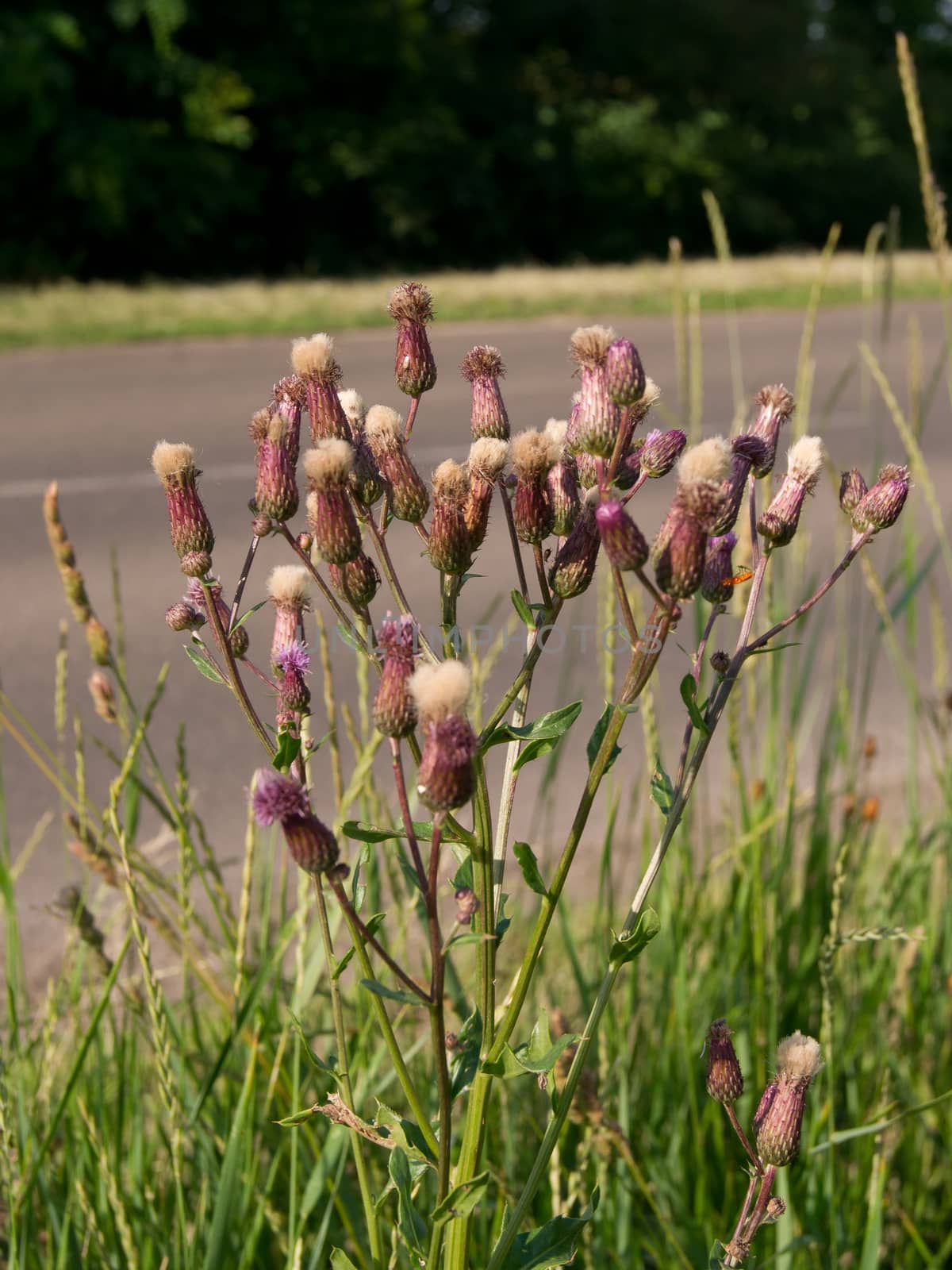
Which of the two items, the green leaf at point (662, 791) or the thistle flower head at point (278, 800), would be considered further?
the green leaf at point (662, 791)

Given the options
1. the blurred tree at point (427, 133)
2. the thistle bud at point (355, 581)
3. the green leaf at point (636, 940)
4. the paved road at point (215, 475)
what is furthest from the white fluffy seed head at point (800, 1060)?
the blurred tree at point (427, 133)

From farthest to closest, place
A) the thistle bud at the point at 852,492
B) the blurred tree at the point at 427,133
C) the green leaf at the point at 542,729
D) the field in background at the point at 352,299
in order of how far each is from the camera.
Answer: the blurred tree at the point at 427,133
the field in background at the point at 352,299
the thistle bud at the point at 852,492
the green leaf at the point at 542,729

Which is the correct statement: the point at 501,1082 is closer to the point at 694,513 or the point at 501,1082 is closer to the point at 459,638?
the point at 459,638

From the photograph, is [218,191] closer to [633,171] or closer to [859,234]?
[633,171]

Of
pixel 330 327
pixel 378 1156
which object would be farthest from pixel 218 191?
pixel 378 1156

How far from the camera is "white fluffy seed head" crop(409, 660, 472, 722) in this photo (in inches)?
35.2

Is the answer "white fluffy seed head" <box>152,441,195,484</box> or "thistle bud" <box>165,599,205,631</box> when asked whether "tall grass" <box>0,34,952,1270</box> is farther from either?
"white fluffy seed head" <box>152,441,195,484</box>

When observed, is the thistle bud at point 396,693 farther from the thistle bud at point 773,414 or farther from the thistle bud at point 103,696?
the thistle bud at point 103,696

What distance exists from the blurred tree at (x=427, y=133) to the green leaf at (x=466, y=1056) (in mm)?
18271

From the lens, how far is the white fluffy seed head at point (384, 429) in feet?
3.84

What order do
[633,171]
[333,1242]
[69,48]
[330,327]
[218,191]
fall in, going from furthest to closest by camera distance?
[633,171] → [218,191] → [69,48] → [330,327] → [333,1242]

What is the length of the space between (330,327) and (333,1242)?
1241 centimetres

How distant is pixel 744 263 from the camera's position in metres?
21.7

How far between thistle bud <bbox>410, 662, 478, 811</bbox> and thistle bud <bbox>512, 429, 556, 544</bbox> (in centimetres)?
22
